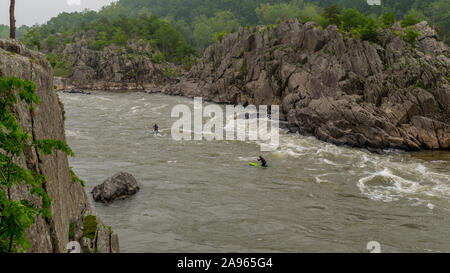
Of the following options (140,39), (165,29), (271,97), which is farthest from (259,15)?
(271,97)

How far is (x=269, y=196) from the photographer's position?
86.6 feet

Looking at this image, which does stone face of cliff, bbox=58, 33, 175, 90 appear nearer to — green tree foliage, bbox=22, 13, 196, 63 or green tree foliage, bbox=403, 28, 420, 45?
green tree foliage, bbox=22, 13, 196, 63

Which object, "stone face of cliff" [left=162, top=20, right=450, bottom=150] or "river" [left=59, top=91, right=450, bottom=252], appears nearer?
"river" [left=59, top=91, right=450, bottom=252]

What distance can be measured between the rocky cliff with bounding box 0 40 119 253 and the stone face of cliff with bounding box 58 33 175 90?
100852mm

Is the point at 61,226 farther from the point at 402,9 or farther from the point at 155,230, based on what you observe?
the point at 402,9

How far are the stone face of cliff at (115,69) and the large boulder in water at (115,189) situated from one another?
90481mm

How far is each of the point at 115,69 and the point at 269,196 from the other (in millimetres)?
100212

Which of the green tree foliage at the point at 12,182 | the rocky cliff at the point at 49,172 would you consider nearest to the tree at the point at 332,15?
the rocky cliff at the point at 49,172

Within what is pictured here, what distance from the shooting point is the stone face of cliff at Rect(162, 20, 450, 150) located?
4112 centimetres

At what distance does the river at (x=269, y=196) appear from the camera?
1992cm

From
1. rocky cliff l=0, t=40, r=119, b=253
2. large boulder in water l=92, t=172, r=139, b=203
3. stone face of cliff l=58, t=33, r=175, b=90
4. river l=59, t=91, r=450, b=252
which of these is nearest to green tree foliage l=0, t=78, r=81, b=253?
rocky cliff l=0, t=40, r=119, b=253

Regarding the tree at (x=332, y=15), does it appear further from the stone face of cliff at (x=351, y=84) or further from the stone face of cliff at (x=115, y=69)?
the stone face of cliff at (x=115, y=69)

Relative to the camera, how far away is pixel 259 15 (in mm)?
196625
